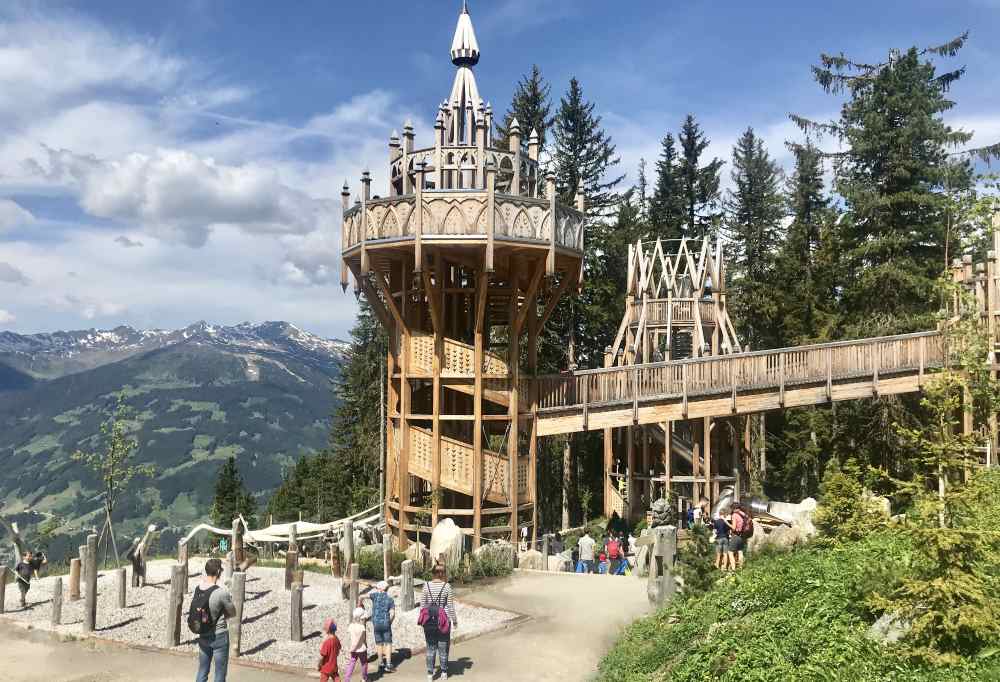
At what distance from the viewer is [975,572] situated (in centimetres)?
809

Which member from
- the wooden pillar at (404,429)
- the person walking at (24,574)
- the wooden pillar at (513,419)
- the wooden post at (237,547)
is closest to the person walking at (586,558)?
the wooden pillar at (513,419)

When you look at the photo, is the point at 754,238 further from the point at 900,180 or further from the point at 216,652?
the point at 216,652

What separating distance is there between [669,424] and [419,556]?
1091 centimetres

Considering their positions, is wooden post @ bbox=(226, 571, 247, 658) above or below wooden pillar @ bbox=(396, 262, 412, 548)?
below

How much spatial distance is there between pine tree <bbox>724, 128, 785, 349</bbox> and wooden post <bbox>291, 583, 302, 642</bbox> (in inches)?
1226

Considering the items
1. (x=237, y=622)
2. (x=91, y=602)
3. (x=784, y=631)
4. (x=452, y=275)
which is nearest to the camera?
(x=784, y=631)

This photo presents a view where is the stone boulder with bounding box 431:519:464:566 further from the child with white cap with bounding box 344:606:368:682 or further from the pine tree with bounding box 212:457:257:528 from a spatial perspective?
the pine tree with bounding box 212:457:257:528

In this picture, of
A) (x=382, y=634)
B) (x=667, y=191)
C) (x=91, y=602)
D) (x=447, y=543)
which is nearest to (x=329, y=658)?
(x=382, y=634)

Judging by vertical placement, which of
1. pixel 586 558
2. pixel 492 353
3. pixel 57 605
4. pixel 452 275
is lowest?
pixel 586 558

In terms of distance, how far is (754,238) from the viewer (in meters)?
53.5

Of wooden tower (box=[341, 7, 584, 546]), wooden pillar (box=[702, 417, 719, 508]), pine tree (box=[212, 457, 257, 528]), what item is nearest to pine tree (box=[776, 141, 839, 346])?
wooden pillar (box=[702, 417, 719, 508])

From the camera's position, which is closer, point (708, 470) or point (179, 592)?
point (179, 592)

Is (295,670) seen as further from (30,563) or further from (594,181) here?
(594,181)

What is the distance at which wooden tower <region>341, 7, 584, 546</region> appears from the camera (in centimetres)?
2141
